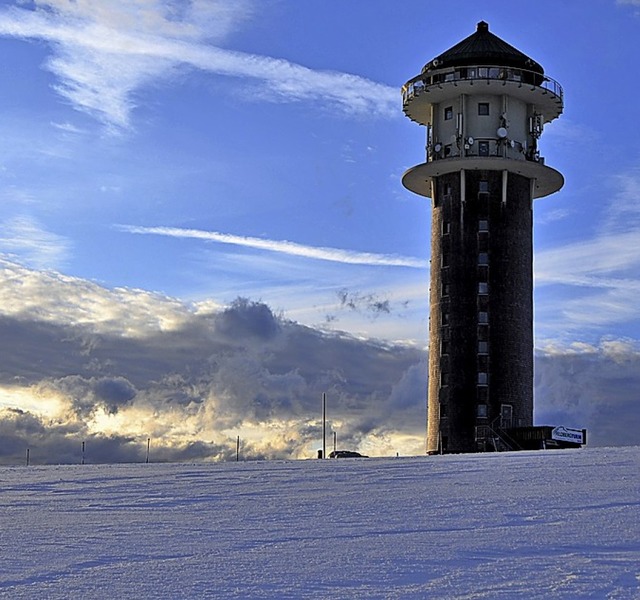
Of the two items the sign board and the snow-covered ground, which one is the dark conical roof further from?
the snow-covered ground

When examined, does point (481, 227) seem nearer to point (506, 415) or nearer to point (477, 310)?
point (477, 310)

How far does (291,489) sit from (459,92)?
49843mm

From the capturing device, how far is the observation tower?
6253 cm

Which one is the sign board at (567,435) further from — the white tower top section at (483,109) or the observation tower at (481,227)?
the white tower top section at (483,109)

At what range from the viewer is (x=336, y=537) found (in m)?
14.1

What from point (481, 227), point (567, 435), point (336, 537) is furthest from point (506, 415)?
point (336, 537)

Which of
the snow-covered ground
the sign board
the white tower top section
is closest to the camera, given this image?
the snow-covered ground

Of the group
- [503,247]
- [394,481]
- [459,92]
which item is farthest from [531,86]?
[394,481]

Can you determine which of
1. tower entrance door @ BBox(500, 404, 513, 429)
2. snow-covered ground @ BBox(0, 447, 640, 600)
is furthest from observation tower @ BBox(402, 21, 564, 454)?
snow-covered ground @ BBox(0, 447, 640, 600)

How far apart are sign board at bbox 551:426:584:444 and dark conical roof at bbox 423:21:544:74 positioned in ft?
70.9

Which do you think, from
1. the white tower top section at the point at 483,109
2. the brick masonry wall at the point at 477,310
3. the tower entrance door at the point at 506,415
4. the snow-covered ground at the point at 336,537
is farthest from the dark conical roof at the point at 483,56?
the snow-covered ground at the point at 336,537

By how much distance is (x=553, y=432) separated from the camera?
59.3 m

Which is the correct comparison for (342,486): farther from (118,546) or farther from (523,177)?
(523,177)

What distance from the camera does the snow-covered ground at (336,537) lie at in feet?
37.1
